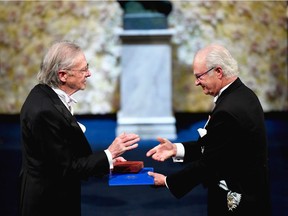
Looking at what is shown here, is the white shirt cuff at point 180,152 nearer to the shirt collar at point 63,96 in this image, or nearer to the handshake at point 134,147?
the handshake at point 134,147

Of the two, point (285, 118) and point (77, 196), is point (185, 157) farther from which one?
point (285, 118)

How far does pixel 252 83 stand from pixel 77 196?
635 cm

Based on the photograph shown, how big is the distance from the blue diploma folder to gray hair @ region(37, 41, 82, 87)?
51cm

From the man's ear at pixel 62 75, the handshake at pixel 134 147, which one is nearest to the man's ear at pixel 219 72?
the handshake at pixel 134 147

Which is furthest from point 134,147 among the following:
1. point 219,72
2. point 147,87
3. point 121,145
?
point 147,87

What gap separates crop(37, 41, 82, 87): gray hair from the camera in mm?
2625

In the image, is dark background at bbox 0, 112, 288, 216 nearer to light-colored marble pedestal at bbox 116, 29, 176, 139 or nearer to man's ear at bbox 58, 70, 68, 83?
light-colored marble pedestal at bbox 116, 29, 176, 139

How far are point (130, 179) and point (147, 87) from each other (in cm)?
468

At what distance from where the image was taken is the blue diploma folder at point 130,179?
263 centimetres

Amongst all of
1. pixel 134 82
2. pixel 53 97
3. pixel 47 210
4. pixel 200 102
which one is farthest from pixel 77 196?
pixel 200 102

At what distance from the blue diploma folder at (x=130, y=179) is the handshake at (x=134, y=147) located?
4 cm

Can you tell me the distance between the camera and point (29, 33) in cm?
862

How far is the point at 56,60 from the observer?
8.61 ft

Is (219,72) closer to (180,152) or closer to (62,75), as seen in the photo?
(180,152)
